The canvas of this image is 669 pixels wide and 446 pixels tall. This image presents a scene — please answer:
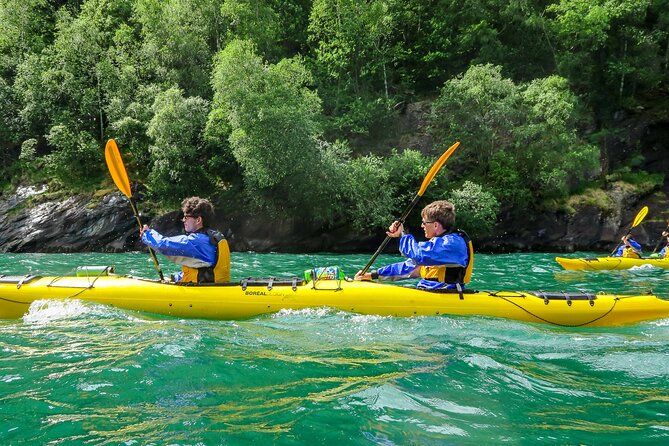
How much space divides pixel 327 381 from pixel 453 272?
2.70 metres

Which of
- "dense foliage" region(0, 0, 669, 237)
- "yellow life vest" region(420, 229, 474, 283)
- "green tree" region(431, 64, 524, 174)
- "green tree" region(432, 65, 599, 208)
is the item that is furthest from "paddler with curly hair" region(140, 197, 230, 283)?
"green tree" region(431, 64, 524, 174)

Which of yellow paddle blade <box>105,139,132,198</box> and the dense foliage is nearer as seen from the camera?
yellow paddle blade <box>105,139,132,198</box>

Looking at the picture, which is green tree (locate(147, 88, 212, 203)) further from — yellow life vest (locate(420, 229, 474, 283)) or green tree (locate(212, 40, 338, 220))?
yellow life vest (locate(420, 229, 474, 283))

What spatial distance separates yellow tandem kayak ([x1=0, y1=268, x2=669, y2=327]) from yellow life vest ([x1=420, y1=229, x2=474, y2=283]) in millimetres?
176

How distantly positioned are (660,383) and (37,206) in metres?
20.0

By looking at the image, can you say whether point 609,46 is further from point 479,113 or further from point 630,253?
point 630,253

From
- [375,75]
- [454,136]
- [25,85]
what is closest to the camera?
[454,136]

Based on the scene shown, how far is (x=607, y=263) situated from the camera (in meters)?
10.9

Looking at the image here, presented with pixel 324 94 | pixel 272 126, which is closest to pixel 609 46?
pixel 324 94

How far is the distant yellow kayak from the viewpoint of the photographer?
1073cm

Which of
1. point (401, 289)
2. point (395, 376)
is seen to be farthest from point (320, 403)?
point (401, 289)

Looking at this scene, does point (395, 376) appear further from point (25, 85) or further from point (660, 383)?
point (25, 85)

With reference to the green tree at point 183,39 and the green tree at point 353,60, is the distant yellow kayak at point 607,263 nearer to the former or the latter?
the green tree at point 353,60

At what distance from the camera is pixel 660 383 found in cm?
304
